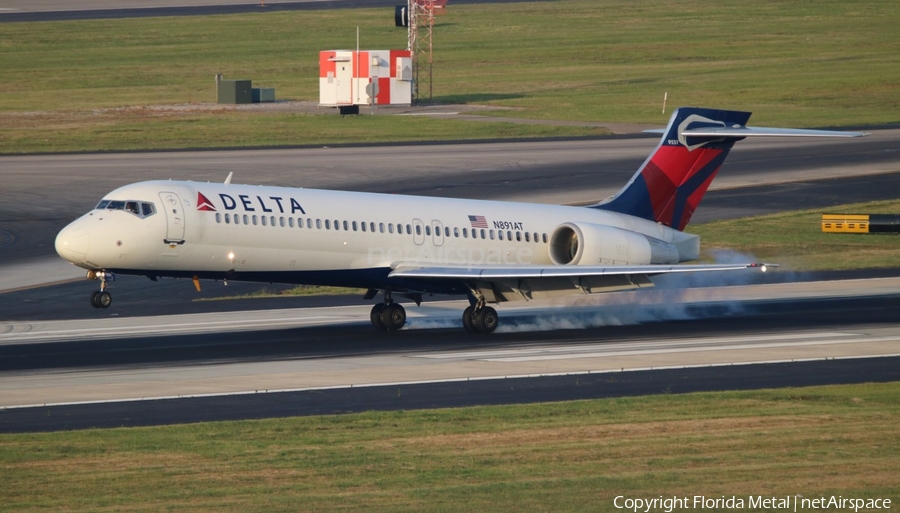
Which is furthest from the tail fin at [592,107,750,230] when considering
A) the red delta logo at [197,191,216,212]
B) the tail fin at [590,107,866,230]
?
the red delta logo at [197,191,216,212]

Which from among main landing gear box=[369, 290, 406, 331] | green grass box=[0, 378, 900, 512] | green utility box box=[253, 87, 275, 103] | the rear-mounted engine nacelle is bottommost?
main landing gear box=[369, 290, 406, 331]

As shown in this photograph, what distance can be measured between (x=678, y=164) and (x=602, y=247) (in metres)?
4.76

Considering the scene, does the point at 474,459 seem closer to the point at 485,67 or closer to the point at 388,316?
the point at 388,316

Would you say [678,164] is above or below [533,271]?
above

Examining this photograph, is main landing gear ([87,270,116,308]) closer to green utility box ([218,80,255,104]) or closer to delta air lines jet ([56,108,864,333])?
delta air lines jet ([56,108,864,333])

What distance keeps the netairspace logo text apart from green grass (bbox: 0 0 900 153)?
57.0 m

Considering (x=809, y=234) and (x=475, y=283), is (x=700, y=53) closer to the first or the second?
(x=809, y=234)

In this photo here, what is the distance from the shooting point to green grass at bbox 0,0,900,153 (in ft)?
253

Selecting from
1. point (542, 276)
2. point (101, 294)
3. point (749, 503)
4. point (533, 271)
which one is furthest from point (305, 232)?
point (749, 503)

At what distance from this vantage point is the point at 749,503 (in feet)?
52.1

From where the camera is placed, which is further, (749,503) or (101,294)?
(101,294)

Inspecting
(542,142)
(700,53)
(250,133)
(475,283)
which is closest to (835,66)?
(700,53)

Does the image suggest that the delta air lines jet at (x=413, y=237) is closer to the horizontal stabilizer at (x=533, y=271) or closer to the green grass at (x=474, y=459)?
the horizontal stabilizer at (x=533, y=271)

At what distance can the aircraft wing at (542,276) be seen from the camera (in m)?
30.9
